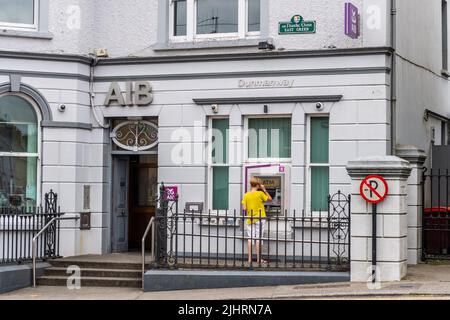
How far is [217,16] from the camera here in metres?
17.9

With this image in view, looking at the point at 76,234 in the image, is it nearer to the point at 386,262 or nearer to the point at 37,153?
the point at 37,153

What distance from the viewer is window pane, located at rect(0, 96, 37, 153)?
17.4m

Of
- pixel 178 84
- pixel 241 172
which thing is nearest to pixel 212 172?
pixel 241 172

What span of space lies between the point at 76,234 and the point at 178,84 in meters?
3.61

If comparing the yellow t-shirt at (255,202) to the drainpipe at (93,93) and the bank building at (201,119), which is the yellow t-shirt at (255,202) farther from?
the drainpipe at (93,93)

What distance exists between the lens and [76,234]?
17594mm

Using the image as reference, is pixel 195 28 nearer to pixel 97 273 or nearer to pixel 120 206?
pixel 120 206

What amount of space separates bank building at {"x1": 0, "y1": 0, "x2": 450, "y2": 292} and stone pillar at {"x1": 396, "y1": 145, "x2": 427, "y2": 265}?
0.03 m

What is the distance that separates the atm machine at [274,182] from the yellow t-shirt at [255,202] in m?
1.05

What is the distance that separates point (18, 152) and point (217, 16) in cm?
482

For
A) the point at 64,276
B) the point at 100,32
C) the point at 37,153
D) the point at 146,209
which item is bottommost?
the point at 64,276

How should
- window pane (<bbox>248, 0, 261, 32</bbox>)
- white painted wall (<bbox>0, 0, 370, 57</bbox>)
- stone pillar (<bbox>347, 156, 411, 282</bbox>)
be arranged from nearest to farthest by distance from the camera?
stone pillar (<bbox>347, 156, 411, 282</bbox>) → white painted wall (<bbox>0, 0, 370, 57</bbox>) → window pane (<bbox>248, 0, 261, 32</bbox>)

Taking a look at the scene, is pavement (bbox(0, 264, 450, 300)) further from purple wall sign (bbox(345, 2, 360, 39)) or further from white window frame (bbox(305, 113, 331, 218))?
purple wall sign (bbox(345, 2, 360, 39))

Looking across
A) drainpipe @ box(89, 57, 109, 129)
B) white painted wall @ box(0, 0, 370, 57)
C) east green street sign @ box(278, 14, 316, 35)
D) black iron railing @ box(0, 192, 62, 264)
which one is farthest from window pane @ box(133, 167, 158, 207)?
east green street sign @ box(278, 14, 316, 35)
